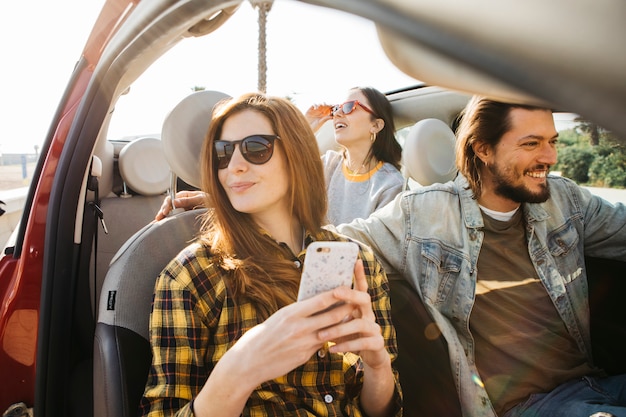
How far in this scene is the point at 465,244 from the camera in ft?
5.97

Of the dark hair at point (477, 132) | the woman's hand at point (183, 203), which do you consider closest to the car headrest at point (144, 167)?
the woman's hand at point (183, 203)

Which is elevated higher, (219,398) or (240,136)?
(240,136)

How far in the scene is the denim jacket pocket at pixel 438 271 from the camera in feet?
5.83

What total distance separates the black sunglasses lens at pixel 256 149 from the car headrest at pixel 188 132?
0.30 meters

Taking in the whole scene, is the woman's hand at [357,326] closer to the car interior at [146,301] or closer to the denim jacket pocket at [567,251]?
the car interior at [146,301]

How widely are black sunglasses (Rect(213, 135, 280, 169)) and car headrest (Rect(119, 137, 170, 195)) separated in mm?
1560

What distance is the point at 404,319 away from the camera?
1.77 metres

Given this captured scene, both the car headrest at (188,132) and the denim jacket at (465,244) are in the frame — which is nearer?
the car headrest at (188,132)

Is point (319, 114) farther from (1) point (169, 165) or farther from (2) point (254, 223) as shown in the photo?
(2) point (254, 223)

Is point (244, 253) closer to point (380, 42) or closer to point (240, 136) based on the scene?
point (240, 136)

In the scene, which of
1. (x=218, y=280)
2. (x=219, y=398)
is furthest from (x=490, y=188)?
(x=219, y=398)

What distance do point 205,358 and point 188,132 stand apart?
34.0 inches

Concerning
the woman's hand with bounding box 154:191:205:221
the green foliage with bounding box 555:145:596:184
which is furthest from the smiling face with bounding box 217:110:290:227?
the green foliage with bounding box 555:145:596:184

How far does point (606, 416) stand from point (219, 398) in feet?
4.38
